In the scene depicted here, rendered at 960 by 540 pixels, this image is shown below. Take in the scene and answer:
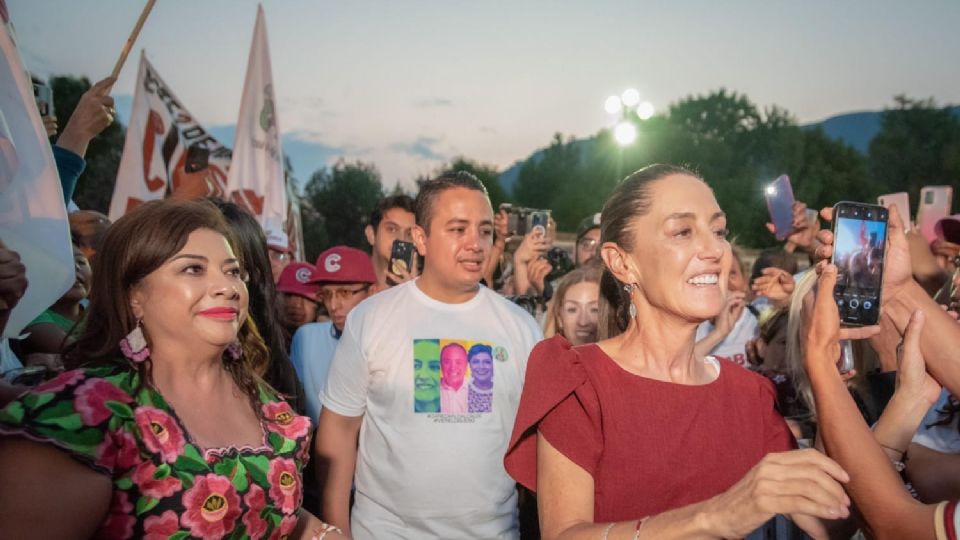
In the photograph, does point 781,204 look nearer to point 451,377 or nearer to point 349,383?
point 451,377

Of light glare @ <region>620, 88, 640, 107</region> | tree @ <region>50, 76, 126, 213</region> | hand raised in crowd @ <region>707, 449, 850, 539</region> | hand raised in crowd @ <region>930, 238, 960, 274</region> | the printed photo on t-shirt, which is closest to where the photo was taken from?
hand raised in crowd @ <region>707, 449, 850, 539</region>

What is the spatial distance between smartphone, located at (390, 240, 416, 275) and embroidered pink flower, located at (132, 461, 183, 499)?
3.42 m

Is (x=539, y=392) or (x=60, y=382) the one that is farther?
(x=539, y=392)

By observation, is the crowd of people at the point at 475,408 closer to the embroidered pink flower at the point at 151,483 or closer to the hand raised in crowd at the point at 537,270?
the embroidered pink flower at the point at 151,483

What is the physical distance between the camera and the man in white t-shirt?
327 cm

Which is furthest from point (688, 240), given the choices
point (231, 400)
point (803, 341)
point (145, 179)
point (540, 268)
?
point (145, 179)

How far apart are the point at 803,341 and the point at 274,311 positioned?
215cm

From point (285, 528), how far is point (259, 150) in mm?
7124

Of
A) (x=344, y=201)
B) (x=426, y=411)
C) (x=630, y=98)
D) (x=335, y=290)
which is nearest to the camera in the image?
(x=426, y=411)

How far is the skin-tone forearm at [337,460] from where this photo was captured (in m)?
3.40

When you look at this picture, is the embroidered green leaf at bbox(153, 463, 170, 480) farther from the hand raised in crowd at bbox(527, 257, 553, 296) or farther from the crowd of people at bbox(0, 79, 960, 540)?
the hand raised in crowd at bbox(527, 257, 553, 296)

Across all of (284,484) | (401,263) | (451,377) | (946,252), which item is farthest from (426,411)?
(946,252)

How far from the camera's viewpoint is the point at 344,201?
44.9 m

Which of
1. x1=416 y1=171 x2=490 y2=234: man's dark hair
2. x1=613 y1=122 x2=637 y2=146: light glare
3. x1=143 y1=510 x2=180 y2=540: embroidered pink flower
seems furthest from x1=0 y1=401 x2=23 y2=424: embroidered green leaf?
x1=613 y1=122 x2=637 y2=146: light glare
